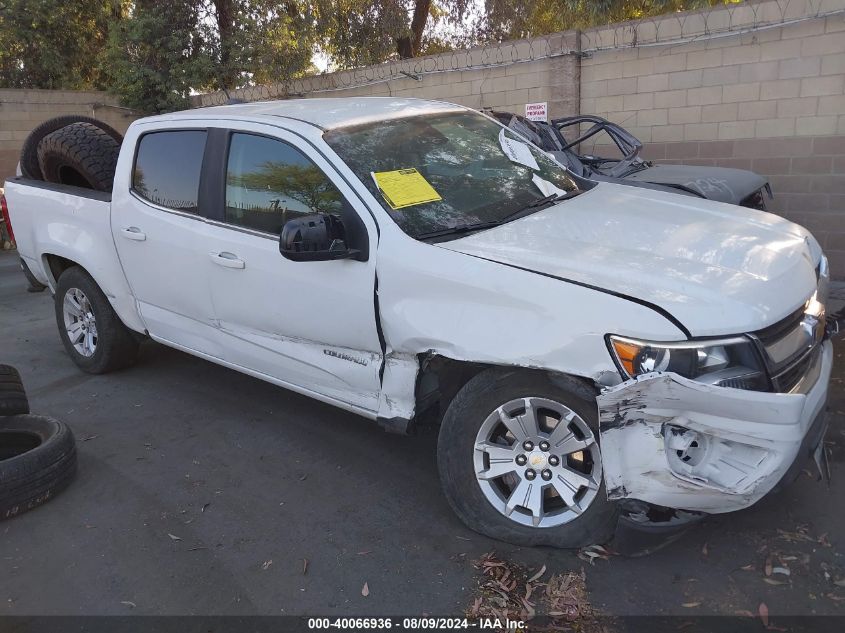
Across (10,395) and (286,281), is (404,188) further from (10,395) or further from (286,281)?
(10,395)

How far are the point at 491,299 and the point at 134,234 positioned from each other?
267 cm

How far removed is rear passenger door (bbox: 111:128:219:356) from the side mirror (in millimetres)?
1040

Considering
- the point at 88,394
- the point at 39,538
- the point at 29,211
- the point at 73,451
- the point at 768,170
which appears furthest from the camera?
the point at 768,170

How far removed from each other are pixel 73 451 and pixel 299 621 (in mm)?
1834

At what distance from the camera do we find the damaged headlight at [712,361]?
2.48 meters

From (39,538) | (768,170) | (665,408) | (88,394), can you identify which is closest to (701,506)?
(665,408)

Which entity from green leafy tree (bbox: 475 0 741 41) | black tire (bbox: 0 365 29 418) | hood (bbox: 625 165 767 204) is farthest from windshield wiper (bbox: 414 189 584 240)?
green leafy tree (bbox: 475 0 741 41)

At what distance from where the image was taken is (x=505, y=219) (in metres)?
3.44

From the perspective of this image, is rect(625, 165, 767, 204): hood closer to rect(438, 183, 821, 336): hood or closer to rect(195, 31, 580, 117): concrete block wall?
rect(438, 183, 821, 336): hood

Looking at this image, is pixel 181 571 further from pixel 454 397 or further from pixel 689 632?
pixel 689 632

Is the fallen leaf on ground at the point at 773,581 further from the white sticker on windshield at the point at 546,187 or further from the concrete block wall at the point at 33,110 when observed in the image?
the concrete block wall at the point at 33,110

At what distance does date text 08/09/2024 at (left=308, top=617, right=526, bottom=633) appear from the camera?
8.52 feet

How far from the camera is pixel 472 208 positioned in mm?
3480

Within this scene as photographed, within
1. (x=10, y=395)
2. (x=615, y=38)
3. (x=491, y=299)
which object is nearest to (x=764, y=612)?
(x=491, y=299)
